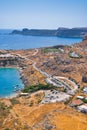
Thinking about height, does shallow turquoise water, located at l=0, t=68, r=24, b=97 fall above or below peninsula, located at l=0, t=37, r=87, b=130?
below

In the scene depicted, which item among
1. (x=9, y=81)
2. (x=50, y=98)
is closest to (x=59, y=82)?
(x=50, y=98)

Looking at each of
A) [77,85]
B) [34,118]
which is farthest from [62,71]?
[34,118]

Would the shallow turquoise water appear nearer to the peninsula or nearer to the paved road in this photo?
the peninsula

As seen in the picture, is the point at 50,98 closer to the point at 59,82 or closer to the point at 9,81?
the point at 59,82

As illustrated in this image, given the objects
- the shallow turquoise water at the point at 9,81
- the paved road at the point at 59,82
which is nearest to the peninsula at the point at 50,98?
the paved road at the point at 59,82

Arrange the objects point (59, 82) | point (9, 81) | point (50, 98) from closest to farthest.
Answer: point (50, 98)
point (59, 82)
point (9, 81)

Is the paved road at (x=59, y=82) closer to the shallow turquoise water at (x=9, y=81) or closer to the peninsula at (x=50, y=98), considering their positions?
the peninsula at (x=50, y=98)

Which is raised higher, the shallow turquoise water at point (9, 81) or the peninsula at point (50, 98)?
the peninsula at point (50, 98)

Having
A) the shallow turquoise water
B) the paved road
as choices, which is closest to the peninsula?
the paved road

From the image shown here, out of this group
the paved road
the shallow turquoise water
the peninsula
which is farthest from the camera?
the shallow turquoise water
